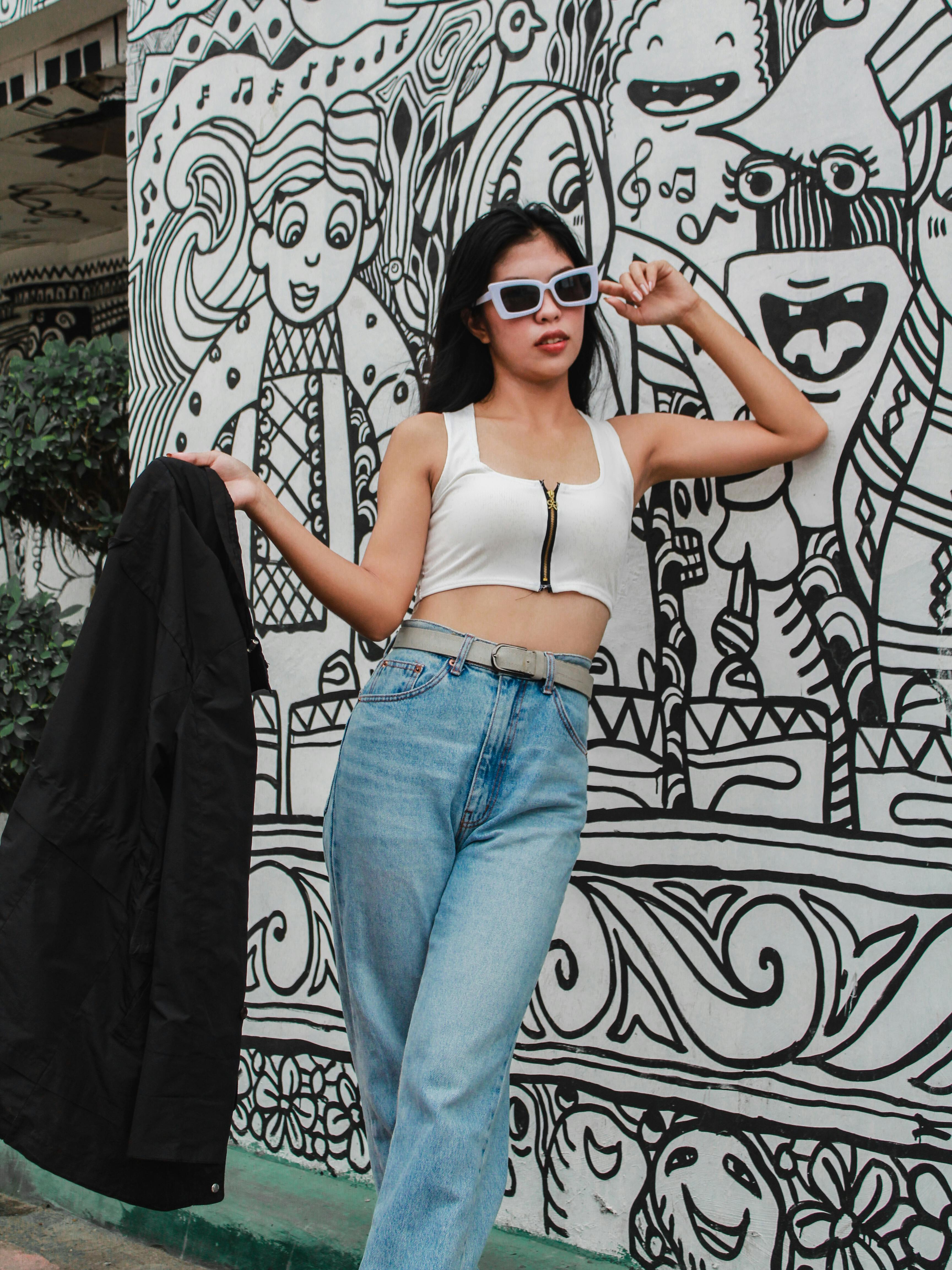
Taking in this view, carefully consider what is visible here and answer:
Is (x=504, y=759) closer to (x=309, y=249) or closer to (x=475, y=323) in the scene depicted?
(x=475, y=323)

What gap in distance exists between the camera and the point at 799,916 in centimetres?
270

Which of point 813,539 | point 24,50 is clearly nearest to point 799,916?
point 813,539

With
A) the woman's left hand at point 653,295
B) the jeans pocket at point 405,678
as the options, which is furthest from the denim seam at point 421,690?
the woman's left hand at point 653,295

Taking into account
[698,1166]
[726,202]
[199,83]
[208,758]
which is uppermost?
[199,83]

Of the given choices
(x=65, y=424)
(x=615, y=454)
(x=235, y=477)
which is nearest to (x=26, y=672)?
(x=65, y=424)

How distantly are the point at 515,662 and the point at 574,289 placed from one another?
2.52ft

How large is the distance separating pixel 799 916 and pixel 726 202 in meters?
1.56

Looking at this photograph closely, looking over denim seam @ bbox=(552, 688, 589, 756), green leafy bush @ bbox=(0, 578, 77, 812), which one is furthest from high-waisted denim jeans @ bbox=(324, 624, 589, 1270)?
green leafy bush @ bbox=(0, 578, 77, 812)

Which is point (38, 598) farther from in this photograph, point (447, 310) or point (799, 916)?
point (799, 916)

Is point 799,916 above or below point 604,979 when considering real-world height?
above

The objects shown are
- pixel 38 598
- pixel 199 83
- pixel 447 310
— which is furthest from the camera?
pixel 38 598

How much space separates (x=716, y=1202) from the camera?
9.07 feet

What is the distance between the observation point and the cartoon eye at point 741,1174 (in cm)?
272

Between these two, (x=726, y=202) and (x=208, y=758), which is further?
→ (x=726, y=202)
